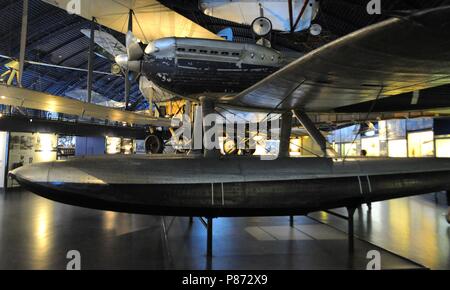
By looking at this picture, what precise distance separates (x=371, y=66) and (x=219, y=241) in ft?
9.71

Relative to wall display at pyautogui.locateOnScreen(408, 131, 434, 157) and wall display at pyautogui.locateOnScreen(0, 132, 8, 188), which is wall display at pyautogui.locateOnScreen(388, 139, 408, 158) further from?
wall display at pyautogui.locateOnScreen(0, 132, 8, 188)

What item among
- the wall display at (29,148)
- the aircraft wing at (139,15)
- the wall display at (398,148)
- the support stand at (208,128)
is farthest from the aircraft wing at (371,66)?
the wall display at (398,148)

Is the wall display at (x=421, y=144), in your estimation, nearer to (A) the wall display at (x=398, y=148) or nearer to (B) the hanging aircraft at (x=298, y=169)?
(A) the wall display at (x=398, y=148)

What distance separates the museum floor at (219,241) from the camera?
3.16 meters

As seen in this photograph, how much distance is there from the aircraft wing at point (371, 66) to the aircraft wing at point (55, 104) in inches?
201

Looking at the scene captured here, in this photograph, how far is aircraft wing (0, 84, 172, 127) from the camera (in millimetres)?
6115

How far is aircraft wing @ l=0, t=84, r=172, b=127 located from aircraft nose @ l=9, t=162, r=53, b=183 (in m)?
3.93

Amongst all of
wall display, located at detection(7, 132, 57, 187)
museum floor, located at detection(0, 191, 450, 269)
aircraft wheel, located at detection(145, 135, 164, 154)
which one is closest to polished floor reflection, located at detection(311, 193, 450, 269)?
museum floor, located at detection(0, 191, 450, 269)

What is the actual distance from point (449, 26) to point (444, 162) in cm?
307

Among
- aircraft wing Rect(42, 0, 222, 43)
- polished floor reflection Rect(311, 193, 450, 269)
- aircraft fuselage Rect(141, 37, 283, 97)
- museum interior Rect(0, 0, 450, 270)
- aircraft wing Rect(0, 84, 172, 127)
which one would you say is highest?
aircraft wing Rect(42, 0, 222, 43)

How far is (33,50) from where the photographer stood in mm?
18562
